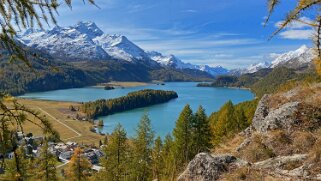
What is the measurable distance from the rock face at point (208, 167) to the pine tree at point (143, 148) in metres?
23.4

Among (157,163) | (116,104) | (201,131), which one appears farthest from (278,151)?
(116,104)

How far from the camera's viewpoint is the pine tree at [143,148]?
34.0 metres

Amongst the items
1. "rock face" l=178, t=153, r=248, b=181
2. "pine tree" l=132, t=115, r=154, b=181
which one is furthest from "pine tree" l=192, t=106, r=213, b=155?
"rock face" l=178, t=153, r=248, b=181

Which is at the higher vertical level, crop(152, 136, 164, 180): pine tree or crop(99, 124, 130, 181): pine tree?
crop(152, 136, 164, 180): pine tree

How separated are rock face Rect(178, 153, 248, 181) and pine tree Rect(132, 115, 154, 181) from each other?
23.4 m

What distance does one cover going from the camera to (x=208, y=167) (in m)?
9.59

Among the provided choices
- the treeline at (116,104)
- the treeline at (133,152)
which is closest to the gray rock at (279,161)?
the treeline at (133,152)

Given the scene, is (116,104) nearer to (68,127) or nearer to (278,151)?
(68,127)

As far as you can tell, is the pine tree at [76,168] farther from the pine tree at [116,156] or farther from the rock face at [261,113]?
the rock face at [261,113]

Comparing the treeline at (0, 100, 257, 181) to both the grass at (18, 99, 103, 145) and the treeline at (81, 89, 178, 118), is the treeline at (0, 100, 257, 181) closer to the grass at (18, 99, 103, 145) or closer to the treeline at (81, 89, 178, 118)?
the grass at (18, 99, 103, 145)

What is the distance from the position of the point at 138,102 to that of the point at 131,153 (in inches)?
→ 5904

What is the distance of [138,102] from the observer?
608 ft

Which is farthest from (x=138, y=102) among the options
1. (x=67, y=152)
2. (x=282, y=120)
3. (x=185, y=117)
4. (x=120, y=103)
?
(x=282, y=120)

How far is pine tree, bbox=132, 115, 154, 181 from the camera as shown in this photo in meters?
34.0
